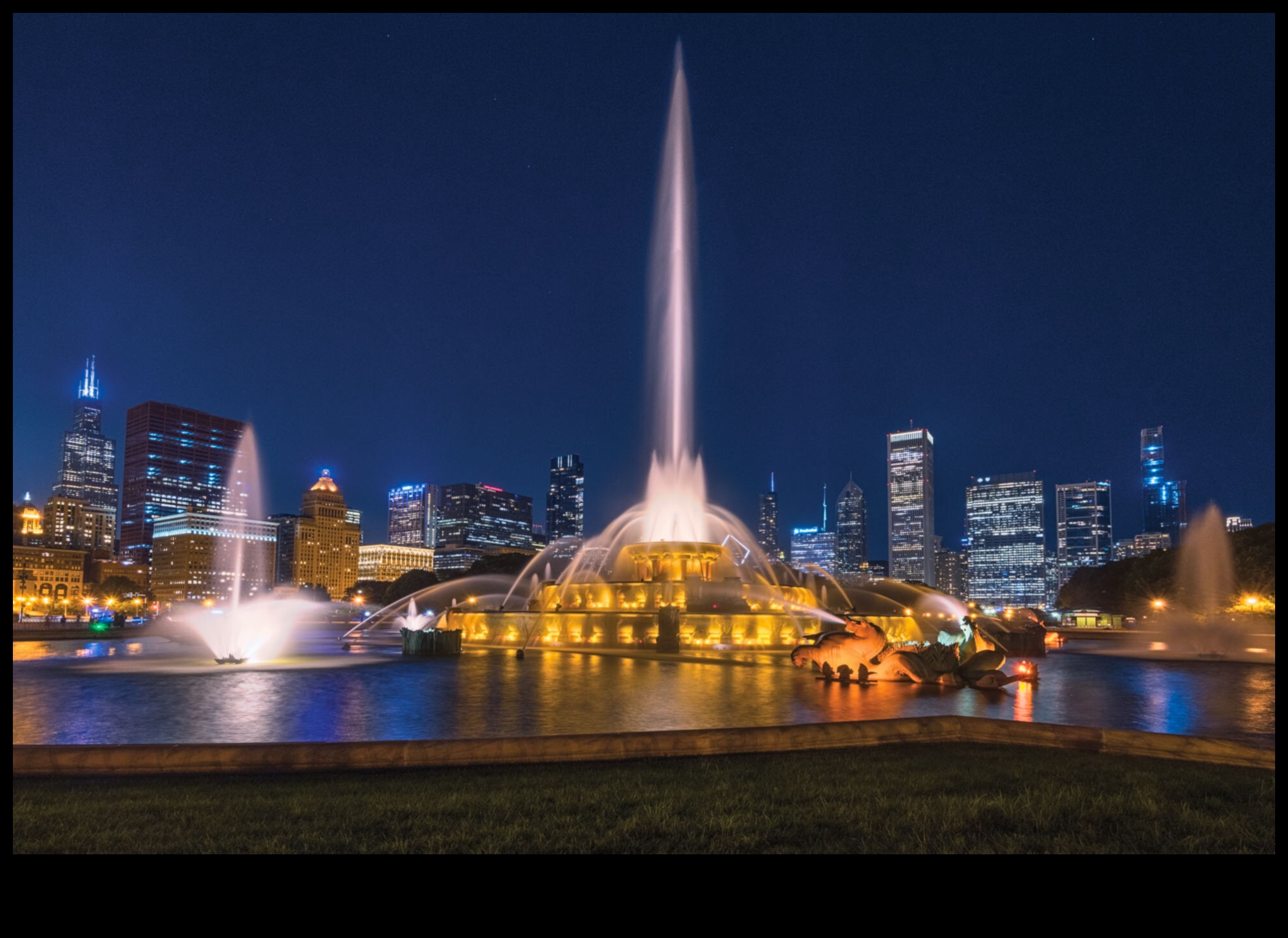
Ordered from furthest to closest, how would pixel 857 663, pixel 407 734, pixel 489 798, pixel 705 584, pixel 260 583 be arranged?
1. pixel 260 583
2. pixel 705 584
3. pixel 857 663
4. pixel 407 734
5. pixel 489 798

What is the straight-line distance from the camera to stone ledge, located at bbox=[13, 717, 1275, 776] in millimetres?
8758

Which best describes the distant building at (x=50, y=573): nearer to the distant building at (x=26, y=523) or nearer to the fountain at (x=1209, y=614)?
the distant building at (x=26, y=523)

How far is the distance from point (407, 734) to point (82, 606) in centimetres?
12845

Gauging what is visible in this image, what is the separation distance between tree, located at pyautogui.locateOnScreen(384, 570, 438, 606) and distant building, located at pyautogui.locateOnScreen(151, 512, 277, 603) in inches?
2845

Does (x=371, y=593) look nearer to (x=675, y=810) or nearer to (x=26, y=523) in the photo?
(x=26, y=523)

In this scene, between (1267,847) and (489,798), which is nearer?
(1267,847)

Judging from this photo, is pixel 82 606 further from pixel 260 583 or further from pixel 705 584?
pixel 705 584

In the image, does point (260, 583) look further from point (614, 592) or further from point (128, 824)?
point (128, 824)

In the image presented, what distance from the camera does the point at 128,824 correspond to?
6.61 m

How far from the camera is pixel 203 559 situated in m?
179

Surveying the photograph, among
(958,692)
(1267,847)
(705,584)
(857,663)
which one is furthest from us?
(705,584)
